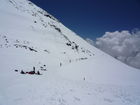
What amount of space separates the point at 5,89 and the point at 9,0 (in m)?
68.3

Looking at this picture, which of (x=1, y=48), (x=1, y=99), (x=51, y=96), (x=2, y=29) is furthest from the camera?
(x=2, y=29)

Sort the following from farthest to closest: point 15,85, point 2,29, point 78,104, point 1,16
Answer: point 1,16 < point 2,29 < point 15,85 < point 78,104

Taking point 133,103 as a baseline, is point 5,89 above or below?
above

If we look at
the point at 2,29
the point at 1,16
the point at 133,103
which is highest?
the point at 1,16

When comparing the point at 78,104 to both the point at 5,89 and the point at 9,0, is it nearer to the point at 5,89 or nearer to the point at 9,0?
the point at 5,89

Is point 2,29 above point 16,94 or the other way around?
above

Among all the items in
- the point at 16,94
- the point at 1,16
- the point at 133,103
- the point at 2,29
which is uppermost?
the point at 1,16

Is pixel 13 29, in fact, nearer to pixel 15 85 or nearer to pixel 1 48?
pixel 1 48

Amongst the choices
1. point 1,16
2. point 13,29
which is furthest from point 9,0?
point 13,29

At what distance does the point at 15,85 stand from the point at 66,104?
19.2ft

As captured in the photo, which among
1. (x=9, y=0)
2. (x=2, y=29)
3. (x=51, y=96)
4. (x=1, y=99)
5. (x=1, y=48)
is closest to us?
(x=1, y=99)

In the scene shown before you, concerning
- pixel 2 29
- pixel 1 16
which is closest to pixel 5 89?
pixel 2 29

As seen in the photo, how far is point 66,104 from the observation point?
10242 millimetres

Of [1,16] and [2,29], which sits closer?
[2,29]
